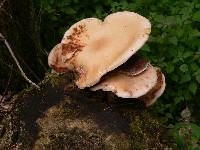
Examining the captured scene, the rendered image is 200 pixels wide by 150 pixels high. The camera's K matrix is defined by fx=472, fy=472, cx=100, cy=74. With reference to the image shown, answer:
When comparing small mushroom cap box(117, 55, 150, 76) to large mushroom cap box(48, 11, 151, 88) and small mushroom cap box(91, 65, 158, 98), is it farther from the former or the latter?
large mushroom cap box(48, 11, 151, 88)

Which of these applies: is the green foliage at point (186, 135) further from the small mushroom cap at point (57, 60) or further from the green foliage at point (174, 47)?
the small mushroom cap at point (57, 60)

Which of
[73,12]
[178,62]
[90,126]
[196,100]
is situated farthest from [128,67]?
[73,12]

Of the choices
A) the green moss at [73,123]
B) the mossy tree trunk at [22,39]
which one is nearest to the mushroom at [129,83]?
the green moss at [73,123]

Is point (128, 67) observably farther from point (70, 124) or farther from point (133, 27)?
point (70, 124)

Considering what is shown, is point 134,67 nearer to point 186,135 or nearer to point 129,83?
point 129,83

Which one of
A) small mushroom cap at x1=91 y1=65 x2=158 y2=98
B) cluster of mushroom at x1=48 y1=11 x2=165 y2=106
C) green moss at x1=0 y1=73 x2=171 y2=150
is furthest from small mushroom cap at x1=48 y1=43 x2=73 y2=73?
small mushroom cap at x1=91 y1=65 x2=158 y2=98

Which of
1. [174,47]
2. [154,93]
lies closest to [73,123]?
[154,93]

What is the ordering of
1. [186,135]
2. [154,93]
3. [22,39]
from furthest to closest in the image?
1. [22,39]
2. [154,93]
3. [186,135]
